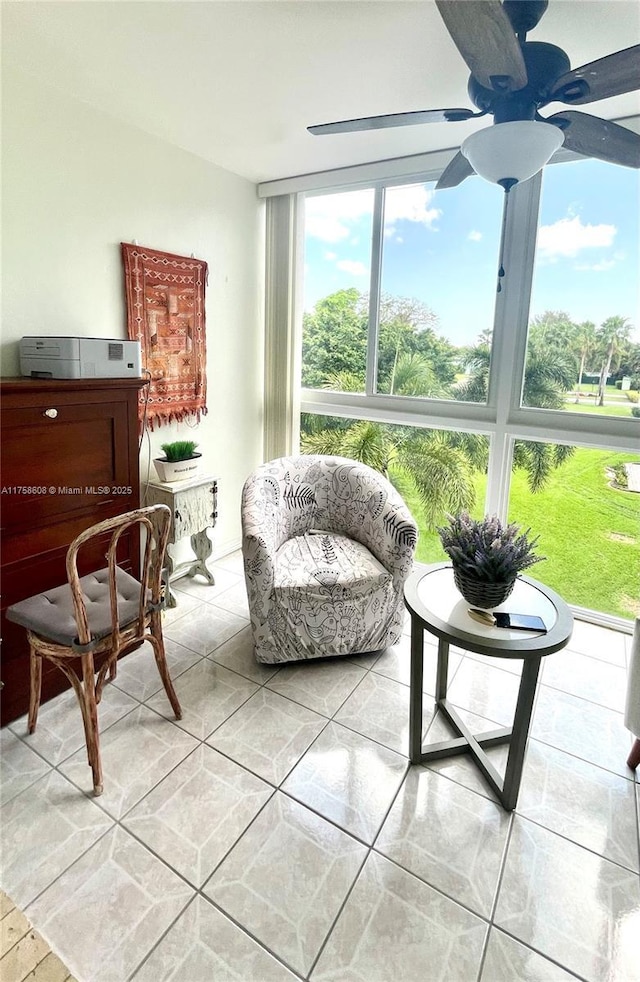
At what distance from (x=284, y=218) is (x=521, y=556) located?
9.22 ft

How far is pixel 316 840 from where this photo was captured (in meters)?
1.59

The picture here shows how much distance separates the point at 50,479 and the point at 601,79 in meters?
2.21

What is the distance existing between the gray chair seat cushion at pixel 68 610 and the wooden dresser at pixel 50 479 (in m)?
0.13

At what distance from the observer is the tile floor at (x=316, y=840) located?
1312 millimetres

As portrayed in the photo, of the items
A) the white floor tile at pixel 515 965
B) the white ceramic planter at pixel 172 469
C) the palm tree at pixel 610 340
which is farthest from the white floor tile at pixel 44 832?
the palm tree at pixel 610 340

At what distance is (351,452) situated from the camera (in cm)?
355

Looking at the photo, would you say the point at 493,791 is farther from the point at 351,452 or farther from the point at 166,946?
the point at 351,452

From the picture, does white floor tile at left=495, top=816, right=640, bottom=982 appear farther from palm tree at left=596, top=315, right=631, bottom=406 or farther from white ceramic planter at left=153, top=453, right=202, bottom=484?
white ceramic planter at left=153, top=453, right=202, bottom=484

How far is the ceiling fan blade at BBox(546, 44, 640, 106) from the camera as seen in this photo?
127cm

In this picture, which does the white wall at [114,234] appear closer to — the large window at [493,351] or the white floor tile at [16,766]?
the large window at [493,351]

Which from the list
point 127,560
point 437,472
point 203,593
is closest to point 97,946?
point 127,560

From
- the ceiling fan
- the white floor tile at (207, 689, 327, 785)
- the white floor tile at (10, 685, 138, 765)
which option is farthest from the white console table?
the ceiling fan

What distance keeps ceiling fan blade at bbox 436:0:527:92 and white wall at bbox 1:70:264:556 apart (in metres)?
1.64

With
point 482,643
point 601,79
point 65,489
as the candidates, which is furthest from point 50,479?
point 601,79
